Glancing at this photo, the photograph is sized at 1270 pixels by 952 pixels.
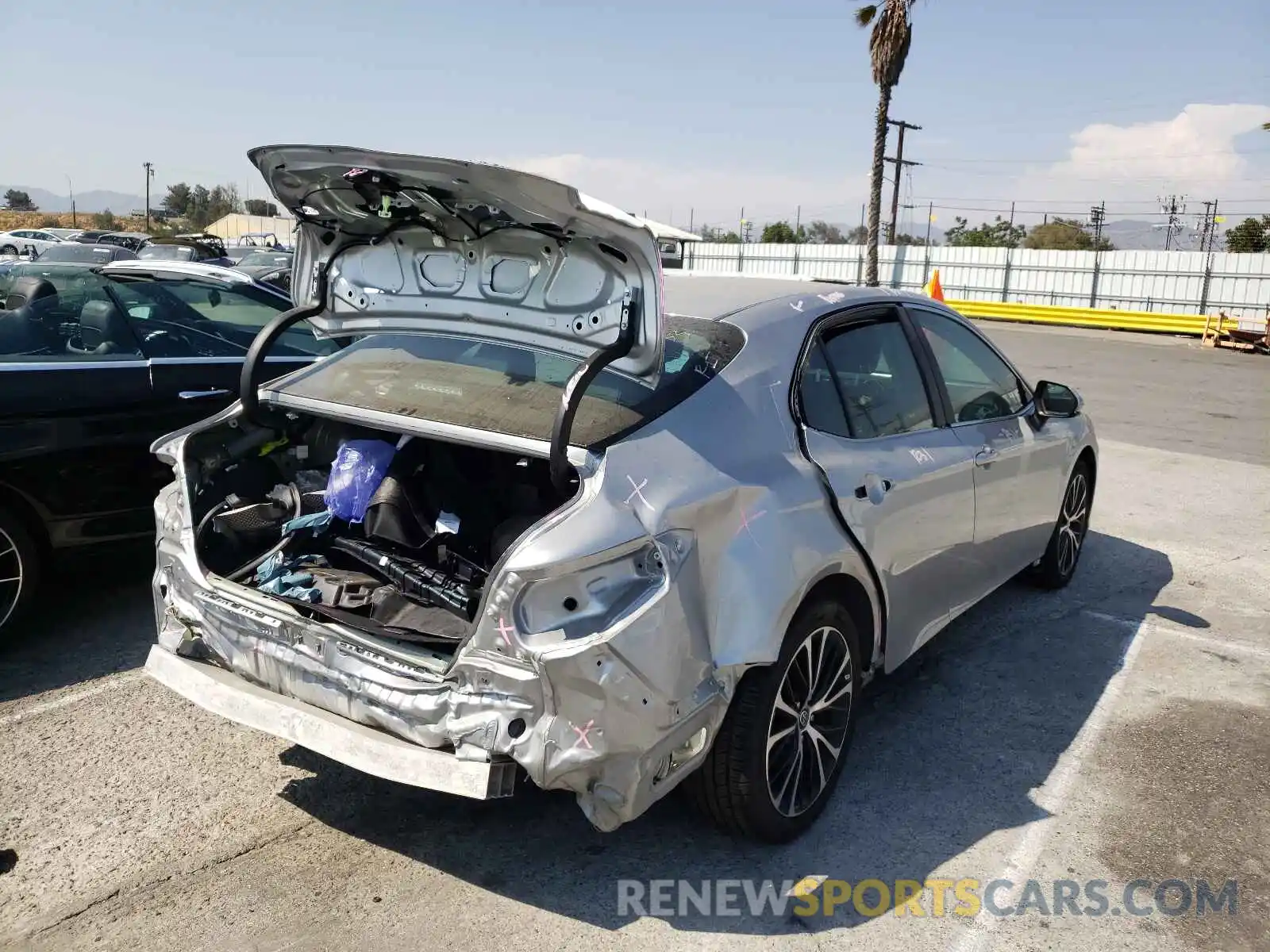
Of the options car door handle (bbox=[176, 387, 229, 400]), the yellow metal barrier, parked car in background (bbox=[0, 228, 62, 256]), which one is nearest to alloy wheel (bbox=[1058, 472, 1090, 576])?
car door handle (bbox=[176, 387, 229, 400])

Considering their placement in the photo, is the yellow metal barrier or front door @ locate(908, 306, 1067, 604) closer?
front door @ locate(908, 306, 1067, 604)

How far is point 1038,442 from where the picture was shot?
16.2 feet

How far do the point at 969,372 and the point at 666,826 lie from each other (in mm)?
2559

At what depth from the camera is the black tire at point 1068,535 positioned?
5535 mm

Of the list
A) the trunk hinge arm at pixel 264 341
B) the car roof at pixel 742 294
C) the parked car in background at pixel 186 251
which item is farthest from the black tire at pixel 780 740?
the parked car in background at pixel 186 251

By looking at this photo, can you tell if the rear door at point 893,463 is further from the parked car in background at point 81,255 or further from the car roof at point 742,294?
the parked car in background at point 81,255

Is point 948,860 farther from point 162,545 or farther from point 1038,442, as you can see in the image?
point 162,545

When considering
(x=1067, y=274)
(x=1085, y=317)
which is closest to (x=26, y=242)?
(x=1085, y=317)

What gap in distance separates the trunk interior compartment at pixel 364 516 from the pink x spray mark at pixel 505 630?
59 cm

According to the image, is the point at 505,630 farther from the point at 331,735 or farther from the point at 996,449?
the point at 996,449

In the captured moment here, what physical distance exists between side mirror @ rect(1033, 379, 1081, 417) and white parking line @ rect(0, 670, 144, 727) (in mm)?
4314

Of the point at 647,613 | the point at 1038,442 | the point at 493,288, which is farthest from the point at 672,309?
the point at 1038,442

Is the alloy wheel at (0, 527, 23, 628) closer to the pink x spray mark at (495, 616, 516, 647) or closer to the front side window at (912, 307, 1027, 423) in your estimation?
the pink x spray mark at (495, 616, 516, 647)

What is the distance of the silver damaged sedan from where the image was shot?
8.59 ft
